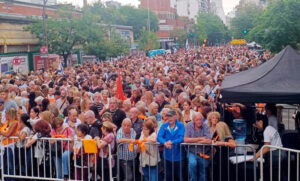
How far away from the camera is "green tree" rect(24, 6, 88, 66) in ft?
115

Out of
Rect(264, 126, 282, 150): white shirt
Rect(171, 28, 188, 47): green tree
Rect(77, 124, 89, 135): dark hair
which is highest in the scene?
Rect(171, 28, 188, 47): green tree

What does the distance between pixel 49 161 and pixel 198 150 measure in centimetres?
288

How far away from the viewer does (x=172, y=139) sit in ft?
21.4

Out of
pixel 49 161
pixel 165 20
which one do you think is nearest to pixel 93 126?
pixel 49 161

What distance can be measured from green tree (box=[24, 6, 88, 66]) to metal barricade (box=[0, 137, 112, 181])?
27.9 meters

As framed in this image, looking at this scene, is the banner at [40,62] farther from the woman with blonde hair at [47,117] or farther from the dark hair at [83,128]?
the dark hair at [83,128]

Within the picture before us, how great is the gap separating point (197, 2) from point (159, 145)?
147970 millimetres

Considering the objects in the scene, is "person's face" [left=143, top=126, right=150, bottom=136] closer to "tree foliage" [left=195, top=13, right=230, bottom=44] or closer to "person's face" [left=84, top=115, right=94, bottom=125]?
"person's face" [left=84, top=115, right=94, bottom=125]

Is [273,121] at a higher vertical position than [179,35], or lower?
lower

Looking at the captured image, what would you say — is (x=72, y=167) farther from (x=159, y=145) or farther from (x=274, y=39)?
(x=274, y=39)

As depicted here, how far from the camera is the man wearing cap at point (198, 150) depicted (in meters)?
6.45

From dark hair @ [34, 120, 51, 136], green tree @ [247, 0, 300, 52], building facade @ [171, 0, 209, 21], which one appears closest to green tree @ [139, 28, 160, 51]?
green tree @ [247, 0, 300, 52]

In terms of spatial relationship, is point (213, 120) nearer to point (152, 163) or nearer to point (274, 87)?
point (274, 87)

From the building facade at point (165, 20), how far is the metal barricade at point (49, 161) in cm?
8529
